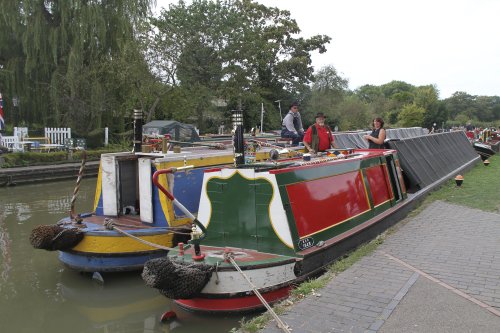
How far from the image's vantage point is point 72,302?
242 inches

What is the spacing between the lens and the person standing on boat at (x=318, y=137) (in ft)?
27.3

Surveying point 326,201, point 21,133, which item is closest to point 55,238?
point 326,201

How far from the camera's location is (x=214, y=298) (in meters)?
5.02

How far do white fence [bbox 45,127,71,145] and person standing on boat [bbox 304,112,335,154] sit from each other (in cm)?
1562

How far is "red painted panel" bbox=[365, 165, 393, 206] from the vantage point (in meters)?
7.64

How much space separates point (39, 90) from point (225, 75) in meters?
14.3

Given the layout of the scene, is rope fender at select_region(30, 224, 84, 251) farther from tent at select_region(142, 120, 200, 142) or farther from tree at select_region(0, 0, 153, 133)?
tree at select_region(0, 0, 153, 133)

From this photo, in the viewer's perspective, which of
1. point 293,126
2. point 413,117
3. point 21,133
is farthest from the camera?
point 413,117

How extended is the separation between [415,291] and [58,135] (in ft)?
64.9

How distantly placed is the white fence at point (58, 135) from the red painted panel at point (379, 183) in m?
16.6

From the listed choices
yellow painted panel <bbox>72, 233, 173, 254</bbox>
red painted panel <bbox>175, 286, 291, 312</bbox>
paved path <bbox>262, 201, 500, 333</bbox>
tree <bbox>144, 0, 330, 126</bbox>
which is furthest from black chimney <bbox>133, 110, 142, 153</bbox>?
tree <bbox>144, 0, 330, 126</bbox>

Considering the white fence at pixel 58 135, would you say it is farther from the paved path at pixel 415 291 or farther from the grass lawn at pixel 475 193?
the paved path at pixel 415 291

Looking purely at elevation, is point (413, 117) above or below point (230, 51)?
below

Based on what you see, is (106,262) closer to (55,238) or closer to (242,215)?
(55,238)
